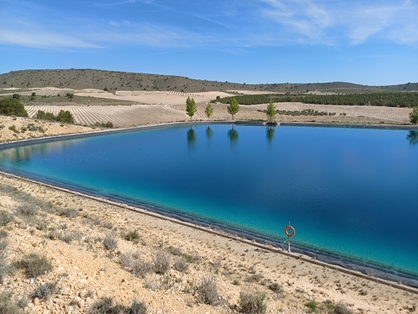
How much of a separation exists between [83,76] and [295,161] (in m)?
109

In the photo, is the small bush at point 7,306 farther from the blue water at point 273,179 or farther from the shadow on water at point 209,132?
the shadow on water at point 209,132

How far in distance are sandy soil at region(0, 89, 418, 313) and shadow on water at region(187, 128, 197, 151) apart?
19.0 meters

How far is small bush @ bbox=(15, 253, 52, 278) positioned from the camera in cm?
608

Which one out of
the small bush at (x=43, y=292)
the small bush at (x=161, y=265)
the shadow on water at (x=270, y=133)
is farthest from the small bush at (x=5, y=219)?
the shadow on water at (x=270, y=133)

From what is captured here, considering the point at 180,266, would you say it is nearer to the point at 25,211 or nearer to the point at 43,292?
the point at 43,292

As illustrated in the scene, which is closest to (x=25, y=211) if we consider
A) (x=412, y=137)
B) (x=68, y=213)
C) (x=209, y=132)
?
(x=68, y=213)

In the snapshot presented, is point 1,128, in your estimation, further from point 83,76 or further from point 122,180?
point 83,76

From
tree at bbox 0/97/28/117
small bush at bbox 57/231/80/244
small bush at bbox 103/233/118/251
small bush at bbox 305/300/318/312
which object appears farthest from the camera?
tree at bbox 0/97/28/117

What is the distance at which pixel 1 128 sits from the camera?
113 feet

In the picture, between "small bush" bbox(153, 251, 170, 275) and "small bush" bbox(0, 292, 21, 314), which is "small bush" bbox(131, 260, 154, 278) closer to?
"small bush" bbox(153, 251, 170, 275)

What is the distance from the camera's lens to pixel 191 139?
124ft

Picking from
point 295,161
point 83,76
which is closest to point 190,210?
point 295,161

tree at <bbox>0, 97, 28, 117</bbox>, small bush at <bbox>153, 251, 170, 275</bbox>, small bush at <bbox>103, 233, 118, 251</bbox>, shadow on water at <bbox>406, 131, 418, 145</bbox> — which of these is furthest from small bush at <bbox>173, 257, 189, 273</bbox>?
tree at <bbox>0, 97, 28, 117</bbox>

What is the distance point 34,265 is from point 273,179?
52.3ft
